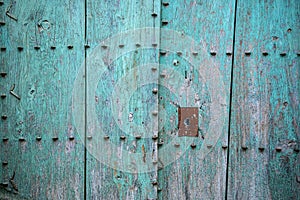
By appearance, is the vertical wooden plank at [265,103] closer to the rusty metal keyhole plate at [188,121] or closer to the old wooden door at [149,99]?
the old wooden door at [149,99]

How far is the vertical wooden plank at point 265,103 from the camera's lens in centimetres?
110

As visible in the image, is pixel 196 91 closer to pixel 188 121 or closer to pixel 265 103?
pixel 188 121

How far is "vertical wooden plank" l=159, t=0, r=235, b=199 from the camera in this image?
3.64ft

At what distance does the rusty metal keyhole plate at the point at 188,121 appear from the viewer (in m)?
1.13

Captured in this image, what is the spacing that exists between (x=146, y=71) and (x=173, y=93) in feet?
0.44

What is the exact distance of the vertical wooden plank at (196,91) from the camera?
111 cm

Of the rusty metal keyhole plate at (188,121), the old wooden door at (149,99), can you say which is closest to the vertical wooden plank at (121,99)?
the old wooden door at (149,99)

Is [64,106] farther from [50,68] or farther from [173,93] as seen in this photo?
[173,93]

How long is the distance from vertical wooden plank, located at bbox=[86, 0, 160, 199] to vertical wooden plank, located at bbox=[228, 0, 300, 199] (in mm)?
315

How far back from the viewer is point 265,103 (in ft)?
3.68

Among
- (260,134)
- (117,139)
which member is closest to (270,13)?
(260,134)

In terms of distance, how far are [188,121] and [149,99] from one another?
17cm

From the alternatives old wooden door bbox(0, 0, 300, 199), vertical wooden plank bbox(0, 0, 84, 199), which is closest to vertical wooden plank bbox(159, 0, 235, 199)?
old wooden door bbox(0, 0, 300, 199)

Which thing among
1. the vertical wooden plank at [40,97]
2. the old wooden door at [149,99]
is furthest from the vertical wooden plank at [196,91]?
the vertical wooden plank at [40,97]
